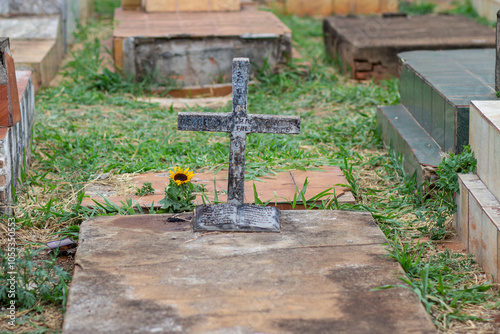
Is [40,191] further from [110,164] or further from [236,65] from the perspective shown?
[236,65]

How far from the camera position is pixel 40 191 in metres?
3.83

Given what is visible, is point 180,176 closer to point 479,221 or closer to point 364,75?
point 479,221

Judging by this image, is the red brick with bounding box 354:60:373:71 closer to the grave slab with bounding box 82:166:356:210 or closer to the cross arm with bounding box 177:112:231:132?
the grave slab with bounding box 82:166:356:210

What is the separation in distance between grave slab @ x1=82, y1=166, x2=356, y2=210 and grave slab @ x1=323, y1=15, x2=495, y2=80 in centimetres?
290

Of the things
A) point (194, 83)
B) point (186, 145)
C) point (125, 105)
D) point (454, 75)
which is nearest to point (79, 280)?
point (186, 145)

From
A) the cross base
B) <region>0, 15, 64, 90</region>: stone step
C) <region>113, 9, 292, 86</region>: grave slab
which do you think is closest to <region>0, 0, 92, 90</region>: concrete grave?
<region>0, 15, 64, 90</region>: stone step

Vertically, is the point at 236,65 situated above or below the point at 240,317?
above

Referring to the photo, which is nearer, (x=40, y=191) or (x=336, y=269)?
(x=336, y=269)

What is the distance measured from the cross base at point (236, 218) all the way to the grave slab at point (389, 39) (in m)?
3.84

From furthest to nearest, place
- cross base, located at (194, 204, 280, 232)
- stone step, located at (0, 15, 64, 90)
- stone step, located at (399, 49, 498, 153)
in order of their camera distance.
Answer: stone step, located at (0, 15, 64, 90) → stone step, located at (399, 49, 498, 153) → cross base, located at (194, 204, 280, 232)

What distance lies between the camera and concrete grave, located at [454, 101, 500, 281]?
2842mm

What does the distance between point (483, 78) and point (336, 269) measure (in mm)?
2012

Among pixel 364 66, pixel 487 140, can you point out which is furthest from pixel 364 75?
pixel 487 140

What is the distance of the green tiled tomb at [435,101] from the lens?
11.9 ft
